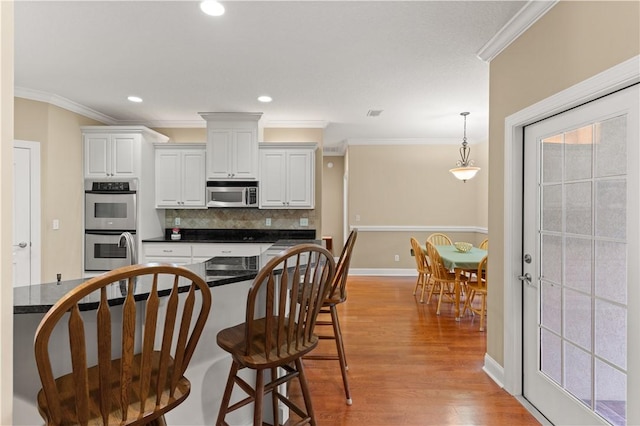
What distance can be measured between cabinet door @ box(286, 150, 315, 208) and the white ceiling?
1.95 feet

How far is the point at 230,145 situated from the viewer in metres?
4.65

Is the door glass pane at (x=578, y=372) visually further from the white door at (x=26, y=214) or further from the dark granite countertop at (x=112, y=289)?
the white door at (x=26, y=214)

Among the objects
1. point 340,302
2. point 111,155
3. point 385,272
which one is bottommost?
point 385,272

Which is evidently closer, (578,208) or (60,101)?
(578,208)

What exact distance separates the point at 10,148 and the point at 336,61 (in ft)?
8.86

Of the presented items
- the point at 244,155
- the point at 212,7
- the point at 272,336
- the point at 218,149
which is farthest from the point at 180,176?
the point at 272,336

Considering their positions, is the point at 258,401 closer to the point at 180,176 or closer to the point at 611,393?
the point at 611,393

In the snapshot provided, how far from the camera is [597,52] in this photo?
5.43 feet

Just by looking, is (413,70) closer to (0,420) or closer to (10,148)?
(10,148)

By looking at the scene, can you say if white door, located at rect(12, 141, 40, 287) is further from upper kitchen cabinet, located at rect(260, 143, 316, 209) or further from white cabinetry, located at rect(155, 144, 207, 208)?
upper kitchen cabinet, located at rect(260, 143, 316, 209)

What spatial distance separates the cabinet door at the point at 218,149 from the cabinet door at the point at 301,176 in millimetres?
852

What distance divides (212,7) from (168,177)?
10.2 ft

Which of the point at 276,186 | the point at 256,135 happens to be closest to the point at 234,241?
the point at 276,186

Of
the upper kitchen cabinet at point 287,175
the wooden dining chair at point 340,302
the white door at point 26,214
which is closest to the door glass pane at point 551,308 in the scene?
the wooden dining chair at point 340,302
